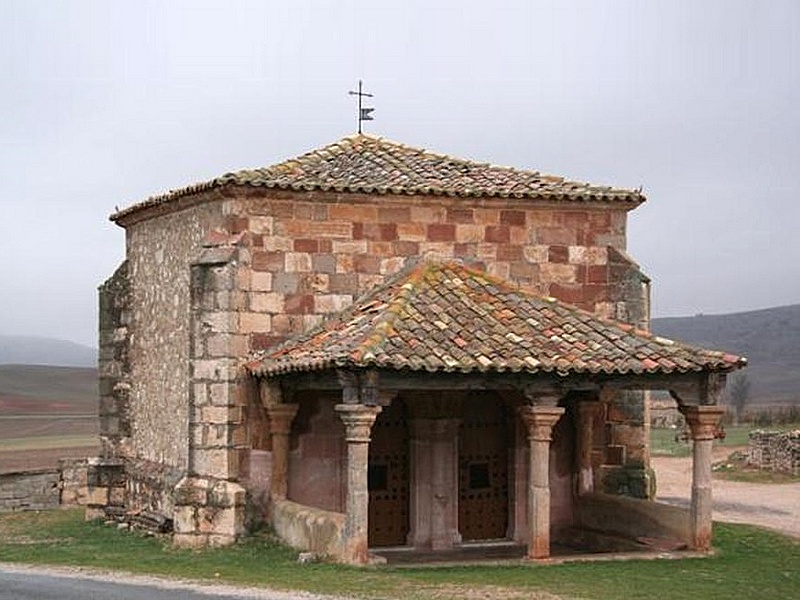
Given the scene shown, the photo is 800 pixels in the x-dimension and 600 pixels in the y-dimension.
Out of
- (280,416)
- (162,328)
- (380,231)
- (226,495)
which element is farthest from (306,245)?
(226,495)

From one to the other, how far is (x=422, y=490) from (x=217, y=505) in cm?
287

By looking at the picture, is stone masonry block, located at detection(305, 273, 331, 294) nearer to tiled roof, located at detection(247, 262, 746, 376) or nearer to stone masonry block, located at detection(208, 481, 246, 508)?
tiled roof, located at detection(247, 262, 746, 376)

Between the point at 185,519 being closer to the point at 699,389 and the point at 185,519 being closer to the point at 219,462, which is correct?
the point at 219,462

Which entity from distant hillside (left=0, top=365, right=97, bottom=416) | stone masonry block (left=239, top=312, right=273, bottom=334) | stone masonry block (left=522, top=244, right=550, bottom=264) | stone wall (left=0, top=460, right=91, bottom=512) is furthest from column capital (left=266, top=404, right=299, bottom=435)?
distant hillside (left=0, top=365, right=97, bottom=416)

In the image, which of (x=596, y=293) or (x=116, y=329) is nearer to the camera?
(x=596, y=293)

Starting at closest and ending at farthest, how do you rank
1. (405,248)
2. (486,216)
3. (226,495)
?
1. (226,495)
2. (405,248)
3. (486,216)

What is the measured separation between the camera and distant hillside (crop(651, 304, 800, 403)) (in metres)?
110

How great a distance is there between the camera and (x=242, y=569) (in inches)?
628

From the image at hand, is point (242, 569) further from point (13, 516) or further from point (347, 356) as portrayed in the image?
point (13, 516)

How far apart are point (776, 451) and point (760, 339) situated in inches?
3618

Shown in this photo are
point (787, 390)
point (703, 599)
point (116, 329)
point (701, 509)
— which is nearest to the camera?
point (703, 599)


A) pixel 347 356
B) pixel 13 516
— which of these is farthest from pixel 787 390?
pixel 347 356

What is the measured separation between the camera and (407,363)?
52.2ft

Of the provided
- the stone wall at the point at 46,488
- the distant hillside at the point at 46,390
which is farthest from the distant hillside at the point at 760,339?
the stone wall at the point at 46,488
